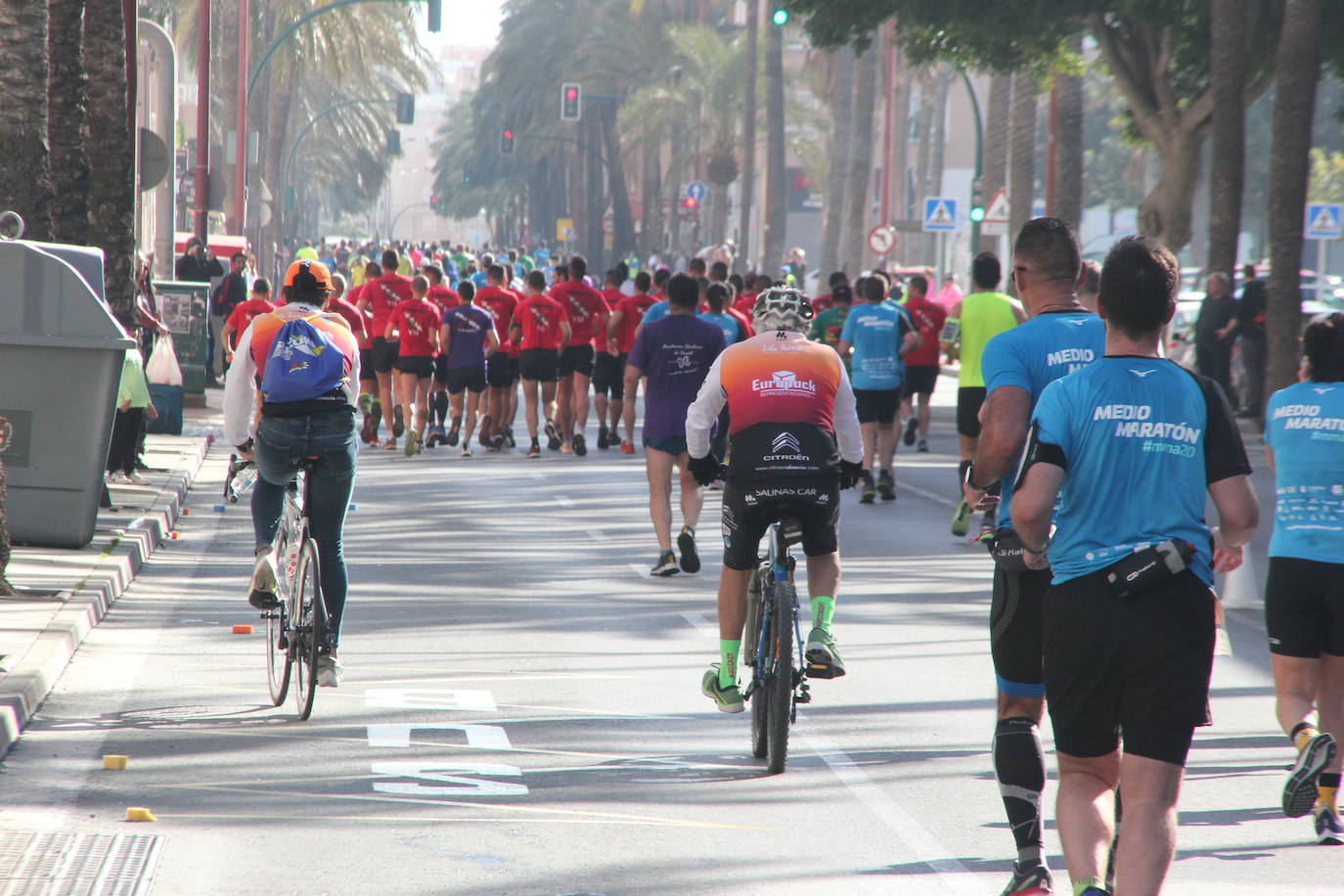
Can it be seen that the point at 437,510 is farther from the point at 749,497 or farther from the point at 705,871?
the point at 705,871

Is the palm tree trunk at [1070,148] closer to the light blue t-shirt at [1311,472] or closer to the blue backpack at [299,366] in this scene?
the blue backpack at [299,366]

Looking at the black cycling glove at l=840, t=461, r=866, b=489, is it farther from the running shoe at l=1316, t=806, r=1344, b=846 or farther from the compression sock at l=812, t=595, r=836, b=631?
the running shoe at l=1316, t=806, r=1344, b=846

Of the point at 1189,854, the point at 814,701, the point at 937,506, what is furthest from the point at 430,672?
the point at 937,506

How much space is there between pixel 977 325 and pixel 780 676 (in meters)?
7.06

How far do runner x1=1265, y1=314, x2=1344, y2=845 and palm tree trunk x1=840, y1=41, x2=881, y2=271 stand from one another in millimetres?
40515

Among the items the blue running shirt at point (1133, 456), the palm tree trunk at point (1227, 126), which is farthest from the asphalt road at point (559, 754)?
the palm tree trunk at point (1227, 126)

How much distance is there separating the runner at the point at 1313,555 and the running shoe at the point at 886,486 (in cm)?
1069

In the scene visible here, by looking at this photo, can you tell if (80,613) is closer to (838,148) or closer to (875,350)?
(875,350)

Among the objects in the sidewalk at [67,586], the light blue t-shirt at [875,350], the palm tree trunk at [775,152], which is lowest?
the sidewalk at [67,586]

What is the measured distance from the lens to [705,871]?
5914 mm

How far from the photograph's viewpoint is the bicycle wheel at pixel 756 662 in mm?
7363

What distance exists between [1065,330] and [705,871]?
78.1 inches

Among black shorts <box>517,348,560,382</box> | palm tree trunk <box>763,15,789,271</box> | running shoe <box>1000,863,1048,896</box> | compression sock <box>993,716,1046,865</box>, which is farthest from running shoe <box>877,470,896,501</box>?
palm tree trunk <box>763,15,789,271</box>

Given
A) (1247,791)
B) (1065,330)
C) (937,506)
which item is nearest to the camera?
(1065,330)
